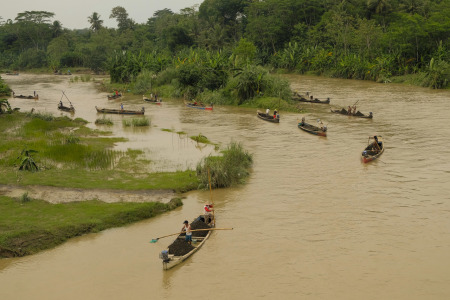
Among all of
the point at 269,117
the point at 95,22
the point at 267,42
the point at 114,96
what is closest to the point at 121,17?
the point at 95,22

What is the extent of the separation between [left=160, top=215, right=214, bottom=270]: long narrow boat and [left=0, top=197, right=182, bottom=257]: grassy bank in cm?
227

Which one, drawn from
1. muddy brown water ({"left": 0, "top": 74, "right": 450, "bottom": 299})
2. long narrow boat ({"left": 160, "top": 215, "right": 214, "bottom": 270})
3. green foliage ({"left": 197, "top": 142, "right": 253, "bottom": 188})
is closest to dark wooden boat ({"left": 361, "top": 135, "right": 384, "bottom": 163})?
muddy brown water ({"left": 0, "top": 74, "right": 450, "bottom": 299})

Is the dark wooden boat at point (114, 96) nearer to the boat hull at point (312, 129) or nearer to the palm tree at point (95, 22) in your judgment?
the boat hull at point (312, 129)

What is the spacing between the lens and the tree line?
4869 cm

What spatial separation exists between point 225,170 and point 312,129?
11256 mm

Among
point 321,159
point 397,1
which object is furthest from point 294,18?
point 321,159

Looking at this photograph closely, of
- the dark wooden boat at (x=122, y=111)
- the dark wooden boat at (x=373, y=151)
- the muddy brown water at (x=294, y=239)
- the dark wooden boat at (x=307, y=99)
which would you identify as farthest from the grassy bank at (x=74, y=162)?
the dark wooden boat at (x=307, y=99)

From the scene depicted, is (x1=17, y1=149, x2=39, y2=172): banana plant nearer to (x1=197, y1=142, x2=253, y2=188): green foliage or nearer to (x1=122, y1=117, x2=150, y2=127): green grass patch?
(x1=197, y1=142, x2=253, y2=188): green foliage

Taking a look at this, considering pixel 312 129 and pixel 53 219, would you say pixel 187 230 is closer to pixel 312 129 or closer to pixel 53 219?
pixel 53 219

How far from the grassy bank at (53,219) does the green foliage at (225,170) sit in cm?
225

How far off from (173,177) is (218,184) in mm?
2139

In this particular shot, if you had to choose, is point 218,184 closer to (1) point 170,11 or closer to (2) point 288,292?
(2) point 288,292

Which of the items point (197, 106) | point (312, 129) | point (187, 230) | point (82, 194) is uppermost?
point (197, 106)

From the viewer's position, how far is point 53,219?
15703 millimetres
